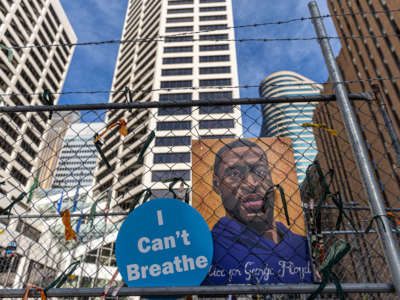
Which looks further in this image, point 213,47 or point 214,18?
point 214,18

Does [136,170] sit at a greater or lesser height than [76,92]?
greater

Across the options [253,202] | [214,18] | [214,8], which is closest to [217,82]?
[214,18]

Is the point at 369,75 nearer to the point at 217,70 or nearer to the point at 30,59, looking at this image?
the point at 217,70

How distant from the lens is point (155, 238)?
4.00ft

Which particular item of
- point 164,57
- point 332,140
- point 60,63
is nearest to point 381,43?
point 332,140

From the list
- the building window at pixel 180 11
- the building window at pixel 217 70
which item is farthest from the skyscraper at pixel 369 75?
the building window at pixel 180 11

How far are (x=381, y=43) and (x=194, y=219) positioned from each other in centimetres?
2626

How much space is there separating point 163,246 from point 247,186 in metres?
0.60

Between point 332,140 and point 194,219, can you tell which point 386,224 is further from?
point 332,140

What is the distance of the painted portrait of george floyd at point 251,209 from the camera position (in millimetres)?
1328

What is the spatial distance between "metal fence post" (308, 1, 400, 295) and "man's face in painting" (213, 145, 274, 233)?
1.58 feet

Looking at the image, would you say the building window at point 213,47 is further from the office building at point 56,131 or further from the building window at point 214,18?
the office building at point 56,131

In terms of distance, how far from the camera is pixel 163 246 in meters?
1.21

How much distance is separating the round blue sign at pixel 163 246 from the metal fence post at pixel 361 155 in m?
0.80
